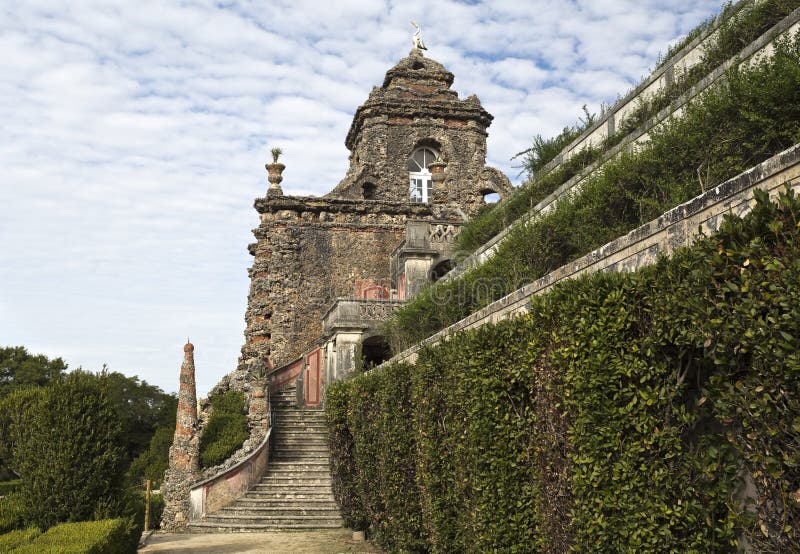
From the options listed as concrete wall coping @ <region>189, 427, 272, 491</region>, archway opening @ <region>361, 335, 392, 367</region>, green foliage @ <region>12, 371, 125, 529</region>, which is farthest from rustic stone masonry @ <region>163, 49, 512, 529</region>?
green foliage @ <region>12, 371, 125, 529</region>

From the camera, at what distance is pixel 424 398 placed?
996 cm

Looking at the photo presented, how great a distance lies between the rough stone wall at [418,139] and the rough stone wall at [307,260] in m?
1.79

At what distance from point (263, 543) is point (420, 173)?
2104 cm

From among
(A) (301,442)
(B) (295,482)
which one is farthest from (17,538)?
(A) (301,442)

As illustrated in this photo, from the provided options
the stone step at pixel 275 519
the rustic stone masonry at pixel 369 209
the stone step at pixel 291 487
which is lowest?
the stone step at pixel 275 519

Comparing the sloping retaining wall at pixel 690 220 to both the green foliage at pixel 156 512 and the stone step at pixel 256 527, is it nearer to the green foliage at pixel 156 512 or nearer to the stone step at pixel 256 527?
the stone step at pixel 256 527

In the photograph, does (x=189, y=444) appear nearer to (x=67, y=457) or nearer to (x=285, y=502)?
(x=285, y=502)

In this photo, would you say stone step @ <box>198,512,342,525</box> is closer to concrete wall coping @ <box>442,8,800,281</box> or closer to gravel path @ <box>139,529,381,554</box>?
gravel path @ <box>139,529,381,554</box>

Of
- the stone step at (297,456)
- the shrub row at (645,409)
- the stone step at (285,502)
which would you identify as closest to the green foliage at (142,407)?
the stone step at (297,456)

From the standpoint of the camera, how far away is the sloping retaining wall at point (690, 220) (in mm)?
4684

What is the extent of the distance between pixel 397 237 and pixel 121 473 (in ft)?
66.1

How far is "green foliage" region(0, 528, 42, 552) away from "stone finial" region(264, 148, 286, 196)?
68.9ft

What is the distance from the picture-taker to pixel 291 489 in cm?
1945

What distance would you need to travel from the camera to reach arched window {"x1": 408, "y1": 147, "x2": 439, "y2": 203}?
3322 centimetres
